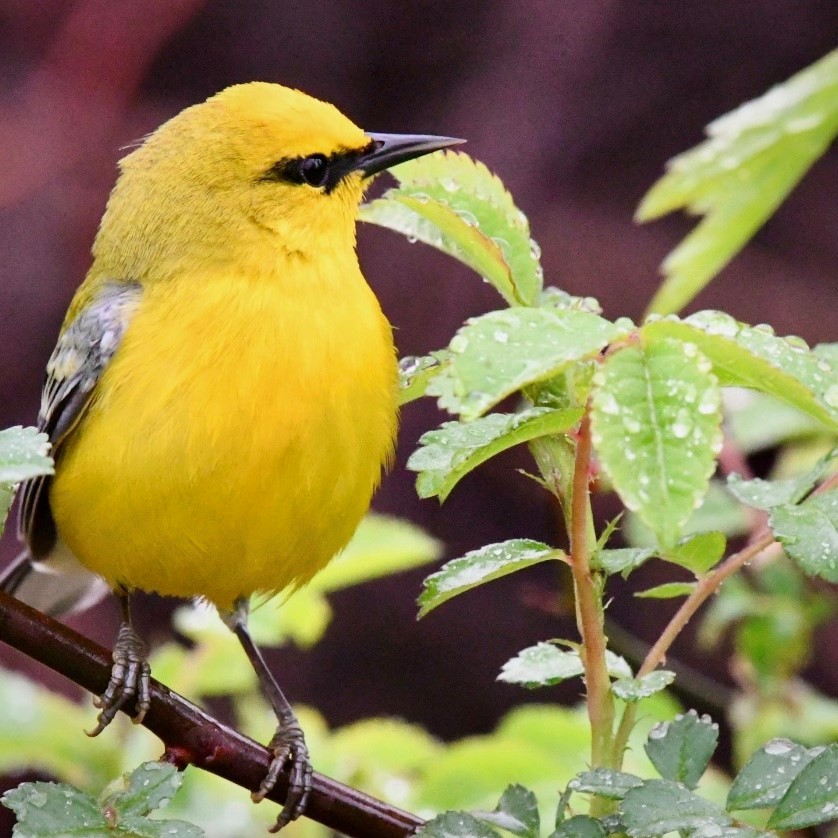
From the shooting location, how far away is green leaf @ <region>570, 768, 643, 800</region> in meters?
0.98

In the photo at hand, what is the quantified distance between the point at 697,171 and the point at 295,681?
316 centimetres

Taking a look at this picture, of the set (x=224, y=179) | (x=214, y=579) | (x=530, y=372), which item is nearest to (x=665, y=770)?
(x=530, y=372)

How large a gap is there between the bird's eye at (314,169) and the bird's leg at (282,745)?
78 cm

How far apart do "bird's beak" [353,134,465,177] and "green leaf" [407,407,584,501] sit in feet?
3.40

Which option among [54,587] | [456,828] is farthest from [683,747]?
[54,587]

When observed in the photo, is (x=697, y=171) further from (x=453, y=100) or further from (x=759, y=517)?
(x=453, y=100)

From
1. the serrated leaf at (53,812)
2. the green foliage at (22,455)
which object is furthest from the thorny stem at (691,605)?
the green foliage at (22,455)

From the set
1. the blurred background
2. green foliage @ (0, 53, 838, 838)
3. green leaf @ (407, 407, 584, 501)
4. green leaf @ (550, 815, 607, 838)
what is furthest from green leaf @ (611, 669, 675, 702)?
the blurred background

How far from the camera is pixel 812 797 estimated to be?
0.97m

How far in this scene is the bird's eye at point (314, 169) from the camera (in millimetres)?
1994

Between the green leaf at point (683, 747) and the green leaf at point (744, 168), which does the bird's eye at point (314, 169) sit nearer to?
the green leaf at point (744, 168)

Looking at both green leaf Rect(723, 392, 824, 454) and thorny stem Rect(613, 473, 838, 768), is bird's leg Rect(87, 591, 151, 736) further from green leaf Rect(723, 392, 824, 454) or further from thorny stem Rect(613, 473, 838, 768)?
green leaf Rect(723, 392, 824, 454)

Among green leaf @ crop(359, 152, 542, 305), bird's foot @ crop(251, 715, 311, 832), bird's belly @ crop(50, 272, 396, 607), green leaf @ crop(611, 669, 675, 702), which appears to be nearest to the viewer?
green leaf @ crop(611, 669, 675, 702)

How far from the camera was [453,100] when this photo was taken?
4.44 m
